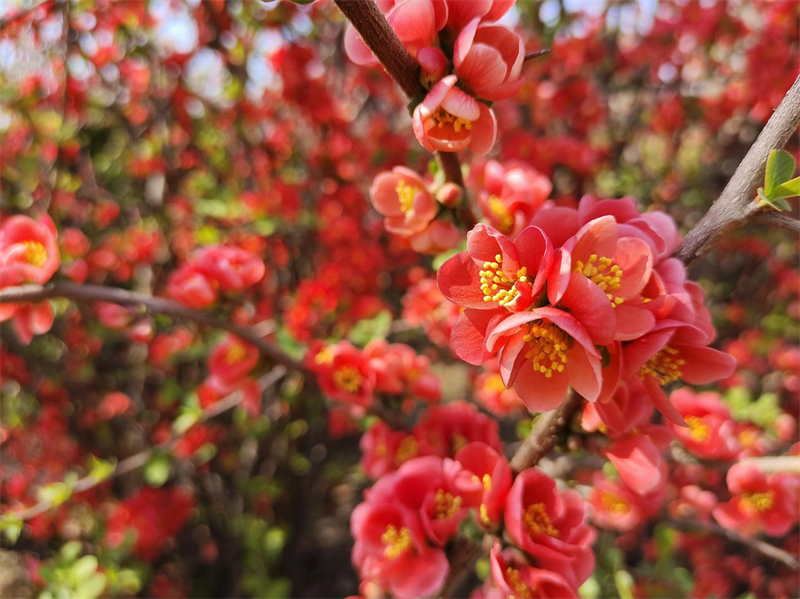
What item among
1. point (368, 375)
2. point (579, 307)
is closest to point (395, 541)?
point (368, 375)

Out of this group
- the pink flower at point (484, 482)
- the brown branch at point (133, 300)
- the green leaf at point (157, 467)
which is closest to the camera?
the pink flower at point (484, 482)

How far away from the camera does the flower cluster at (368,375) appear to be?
1.17 m

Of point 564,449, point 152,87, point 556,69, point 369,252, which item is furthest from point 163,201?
point 564,449

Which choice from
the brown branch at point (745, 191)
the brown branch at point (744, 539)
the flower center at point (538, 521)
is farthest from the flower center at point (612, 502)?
the brown branch at point (745, 191)

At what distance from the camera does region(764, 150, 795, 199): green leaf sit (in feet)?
1.85

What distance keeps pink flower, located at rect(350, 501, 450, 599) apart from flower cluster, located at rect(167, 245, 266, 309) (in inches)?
22.8

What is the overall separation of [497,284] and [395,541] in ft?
1.66

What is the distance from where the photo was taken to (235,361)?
1.27m

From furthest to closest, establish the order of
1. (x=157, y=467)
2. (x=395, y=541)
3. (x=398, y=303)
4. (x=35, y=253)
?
(x=398, y=303) < (x=157, y=467) < (x=35, y=253) < (x=395, y=541)

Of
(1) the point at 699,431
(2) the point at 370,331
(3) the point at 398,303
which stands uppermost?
(2) the point at 370,331

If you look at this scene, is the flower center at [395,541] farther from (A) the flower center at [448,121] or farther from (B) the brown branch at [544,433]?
(A) the flower center at [448,121]

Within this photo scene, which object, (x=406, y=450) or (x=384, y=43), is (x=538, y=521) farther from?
(x=384, y=43)

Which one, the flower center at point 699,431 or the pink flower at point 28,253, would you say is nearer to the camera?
the pink flower at point 28,253

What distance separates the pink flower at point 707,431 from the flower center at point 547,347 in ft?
2.04
